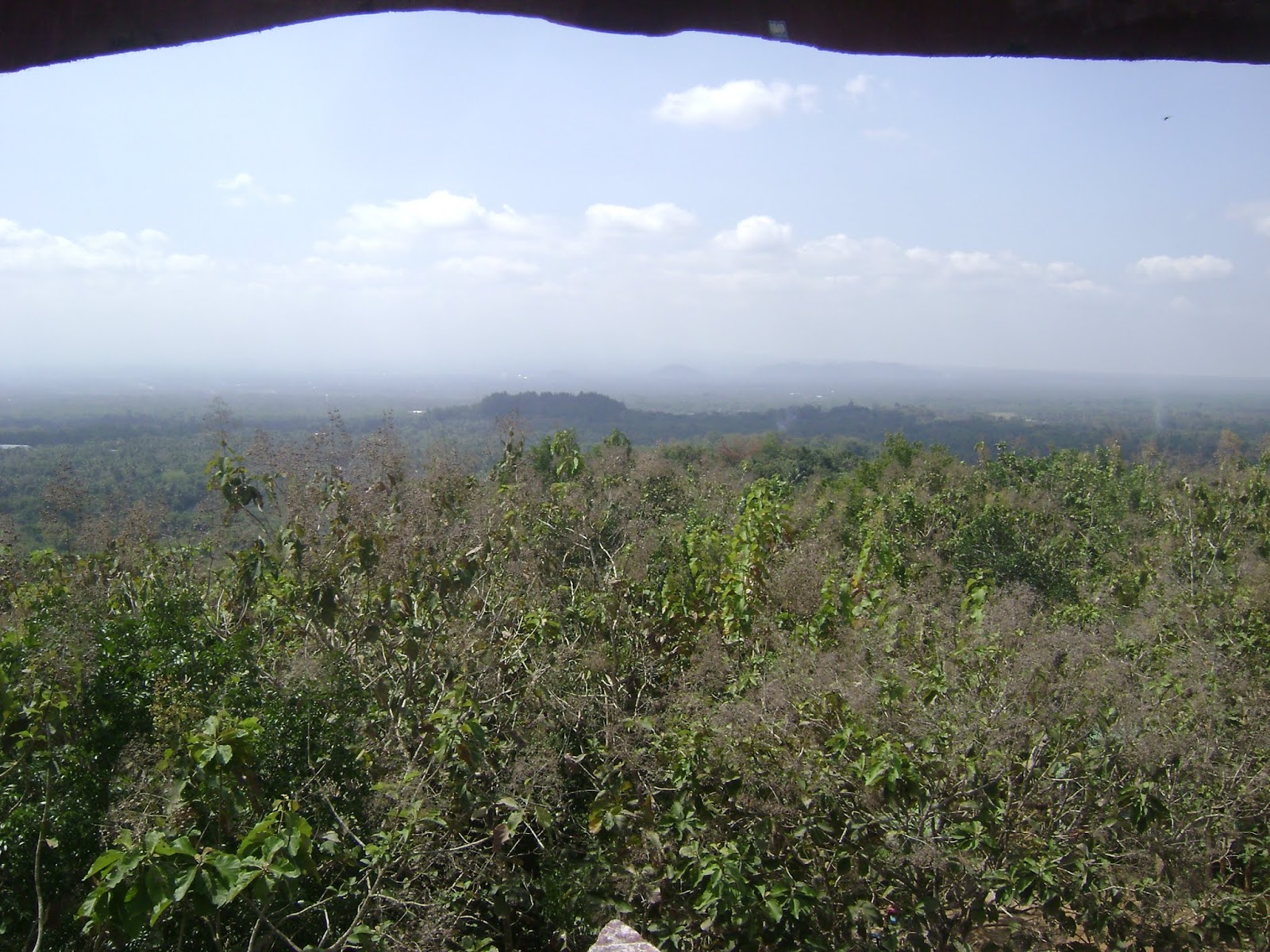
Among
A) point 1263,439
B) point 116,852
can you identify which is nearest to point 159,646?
point 116,852

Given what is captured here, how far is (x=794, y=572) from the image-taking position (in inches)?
214

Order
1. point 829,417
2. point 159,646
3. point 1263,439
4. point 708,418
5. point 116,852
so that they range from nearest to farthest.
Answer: point 116,852 < point 159,646 < point 1263,439 < point 708,418 < point 829,417

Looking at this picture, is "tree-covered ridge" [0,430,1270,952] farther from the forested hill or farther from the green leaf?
the forested hill

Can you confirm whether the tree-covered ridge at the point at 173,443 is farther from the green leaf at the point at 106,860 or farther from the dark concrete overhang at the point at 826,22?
the dark concrete overhang at the point at 826,22

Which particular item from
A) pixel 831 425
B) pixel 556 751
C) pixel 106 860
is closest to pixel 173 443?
pixel 556 751

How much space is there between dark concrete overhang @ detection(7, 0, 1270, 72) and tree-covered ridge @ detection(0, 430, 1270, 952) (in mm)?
2124

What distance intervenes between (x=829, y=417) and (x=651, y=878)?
53.1 metres

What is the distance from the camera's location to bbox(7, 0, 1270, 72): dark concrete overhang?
0.85 m

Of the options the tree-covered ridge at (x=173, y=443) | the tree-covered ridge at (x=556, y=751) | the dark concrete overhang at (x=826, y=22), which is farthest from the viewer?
the tree-covered ridge at (x=173, y=443)

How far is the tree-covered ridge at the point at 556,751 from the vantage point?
2.85m

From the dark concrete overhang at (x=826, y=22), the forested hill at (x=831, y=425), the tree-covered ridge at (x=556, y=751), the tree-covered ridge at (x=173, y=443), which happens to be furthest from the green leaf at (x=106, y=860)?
the forested hill at (x=831, y=425)

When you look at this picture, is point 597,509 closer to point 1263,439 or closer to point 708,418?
point 1263,439

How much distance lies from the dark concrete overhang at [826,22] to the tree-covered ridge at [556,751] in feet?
6.97

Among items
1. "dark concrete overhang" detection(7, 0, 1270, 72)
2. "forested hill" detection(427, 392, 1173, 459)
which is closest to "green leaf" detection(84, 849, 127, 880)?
"dark concrete overhang" detection(7, 0, 1270, 72)
